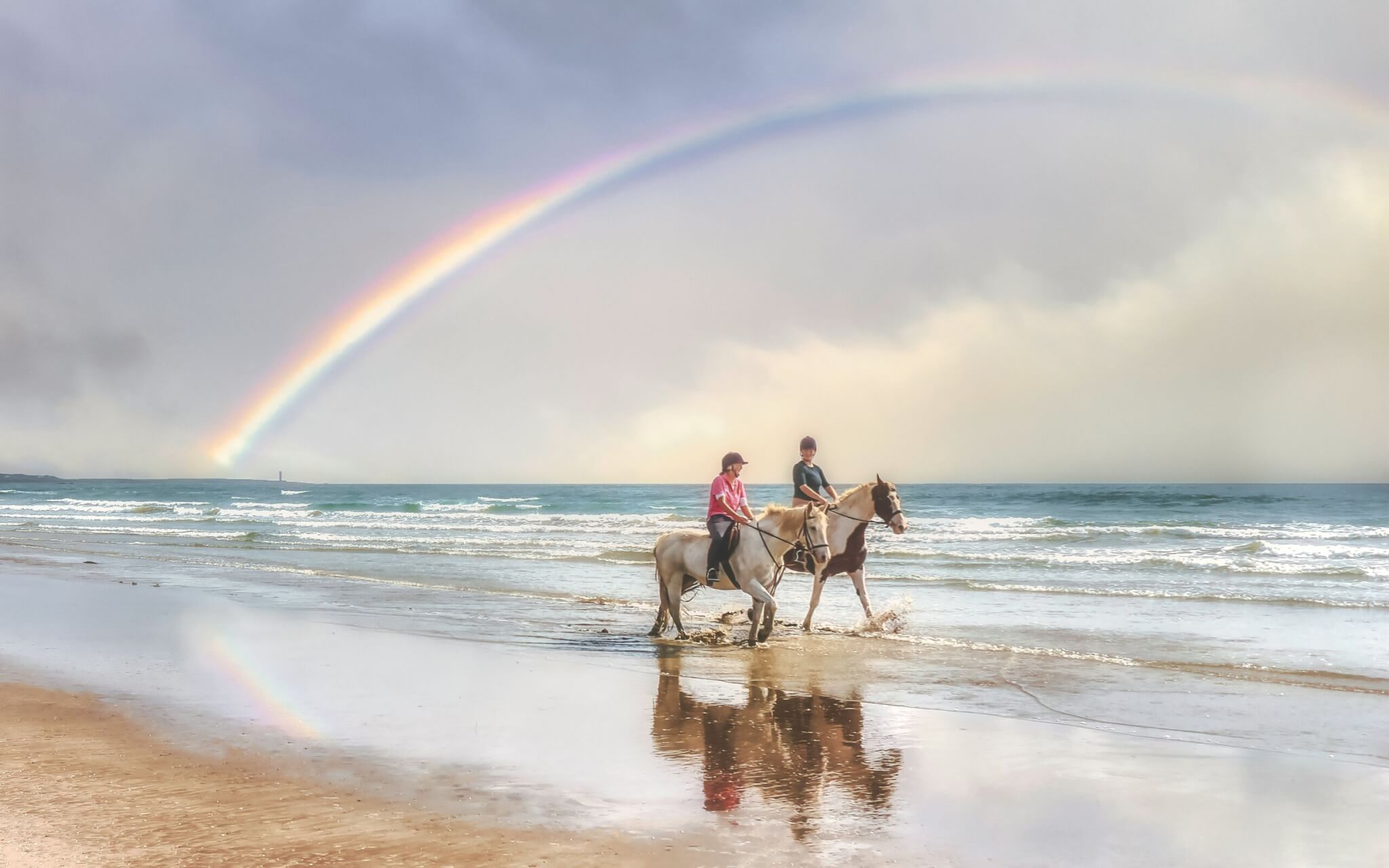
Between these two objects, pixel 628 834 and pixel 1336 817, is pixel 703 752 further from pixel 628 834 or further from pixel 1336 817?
pixel 1336 817

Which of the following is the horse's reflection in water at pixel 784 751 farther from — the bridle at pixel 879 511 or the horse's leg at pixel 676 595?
the bridle at pixel 879 511

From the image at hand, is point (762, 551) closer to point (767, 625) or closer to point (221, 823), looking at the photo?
point (767, 625)

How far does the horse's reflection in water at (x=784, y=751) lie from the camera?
5.89 metres

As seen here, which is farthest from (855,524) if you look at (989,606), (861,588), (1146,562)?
(1146,562)

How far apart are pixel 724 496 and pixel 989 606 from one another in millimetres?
6855

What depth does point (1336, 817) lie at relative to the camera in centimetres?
560

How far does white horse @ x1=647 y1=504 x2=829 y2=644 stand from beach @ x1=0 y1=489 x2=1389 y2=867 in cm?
68

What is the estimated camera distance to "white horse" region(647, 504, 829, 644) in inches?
460

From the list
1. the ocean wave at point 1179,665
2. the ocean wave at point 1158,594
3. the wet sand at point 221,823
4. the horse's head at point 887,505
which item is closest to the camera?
the wet sand at point 221,823

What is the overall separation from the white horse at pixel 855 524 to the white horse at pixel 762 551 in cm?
104

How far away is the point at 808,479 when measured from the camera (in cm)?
1310

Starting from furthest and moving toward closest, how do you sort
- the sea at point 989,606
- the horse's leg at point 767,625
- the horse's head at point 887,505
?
the horse's head at point 887,505 → the horse's leg at point 767,625 → the sea at point 989,606

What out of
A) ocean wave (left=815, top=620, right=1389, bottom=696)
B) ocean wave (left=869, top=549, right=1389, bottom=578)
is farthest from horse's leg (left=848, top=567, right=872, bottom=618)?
ocean wave (left=869, top=549, right=1389, bottom=578)

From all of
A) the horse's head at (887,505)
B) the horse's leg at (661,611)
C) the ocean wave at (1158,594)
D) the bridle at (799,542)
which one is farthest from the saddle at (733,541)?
the ocean wave at (1158,594)
